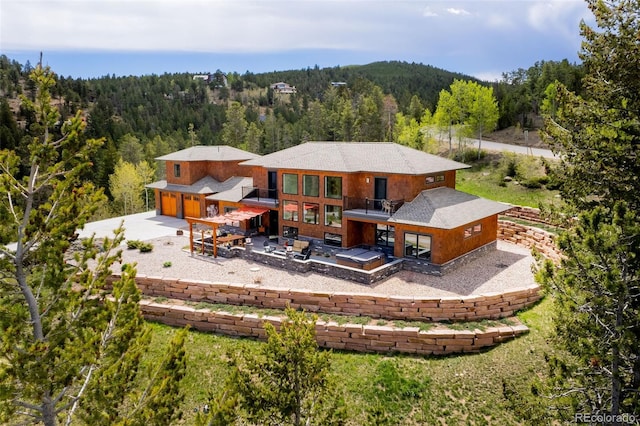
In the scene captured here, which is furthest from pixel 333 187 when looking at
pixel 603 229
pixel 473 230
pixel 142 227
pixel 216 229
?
pixel 603 229

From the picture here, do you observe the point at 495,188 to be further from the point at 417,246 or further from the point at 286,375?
the point at 286,375

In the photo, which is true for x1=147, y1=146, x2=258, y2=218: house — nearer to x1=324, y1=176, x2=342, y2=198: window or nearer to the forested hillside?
the forested hillside

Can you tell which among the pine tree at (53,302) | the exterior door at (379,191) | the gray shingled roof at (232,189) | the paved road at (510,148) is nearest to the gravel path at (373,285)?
the exterior door at (379,191)

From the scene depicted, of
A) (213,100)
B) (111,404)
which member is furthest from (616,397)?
(213,100)

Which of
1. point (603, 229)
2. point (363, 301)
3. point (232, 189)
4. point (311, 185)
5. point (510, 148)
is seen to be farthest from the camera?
point (510, 148)

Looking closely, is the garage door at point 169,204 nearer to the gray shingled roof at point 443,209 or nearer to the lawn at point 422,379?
the lawn at point 422,379

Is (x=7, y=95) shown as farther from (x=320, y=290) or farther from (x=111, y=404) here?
(x=111, y=404)
